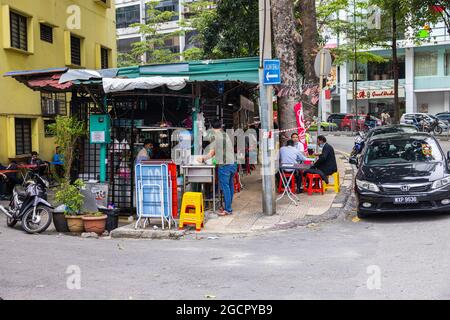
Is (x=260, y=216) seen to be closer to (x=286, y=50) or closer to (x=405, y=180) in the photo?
(x=405, y=180)

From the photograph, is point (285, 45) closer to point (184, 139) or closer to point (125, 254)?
point (184, 139)

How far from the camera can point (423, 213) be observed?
391 inches

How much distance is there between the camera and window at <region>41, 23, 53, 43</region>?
730 inches

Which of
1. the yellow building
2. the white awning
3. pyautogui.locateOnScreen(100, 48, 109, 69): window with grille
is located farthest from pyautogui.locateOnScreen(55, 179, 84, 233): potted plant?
pyautogui.locateOnScreen(100, 48, 109, 69): window with grille

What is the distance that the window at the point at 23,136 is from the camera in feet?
56.5

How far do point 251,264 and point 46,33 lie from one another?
14.7 metres

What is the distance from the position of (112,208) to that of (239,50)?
13.4 m

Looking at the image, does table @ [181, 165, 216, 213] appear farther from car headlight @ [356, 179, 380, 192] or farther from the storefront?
car headlight @ [356, 179, 380, 192]

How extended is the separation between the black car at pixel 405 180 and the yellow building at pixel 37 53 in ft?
37.0

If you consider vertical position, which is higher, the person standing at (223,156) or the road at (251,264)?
the person standing at (223,156)

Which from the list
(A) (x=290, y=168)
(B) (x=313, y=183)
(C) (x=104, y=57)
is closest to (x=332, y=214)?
(A) (x=290, y=168)

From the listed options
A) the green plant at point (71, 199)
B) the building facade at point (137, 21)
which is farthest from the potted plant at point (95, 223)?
the building facade at point (137, 21)

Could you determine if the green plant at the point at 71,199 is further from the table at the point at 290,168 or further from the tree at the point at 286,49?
the tree at the point at 286,49

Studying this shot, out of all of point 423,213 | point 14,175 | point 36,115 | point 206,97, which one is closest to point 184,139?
point 206,97
